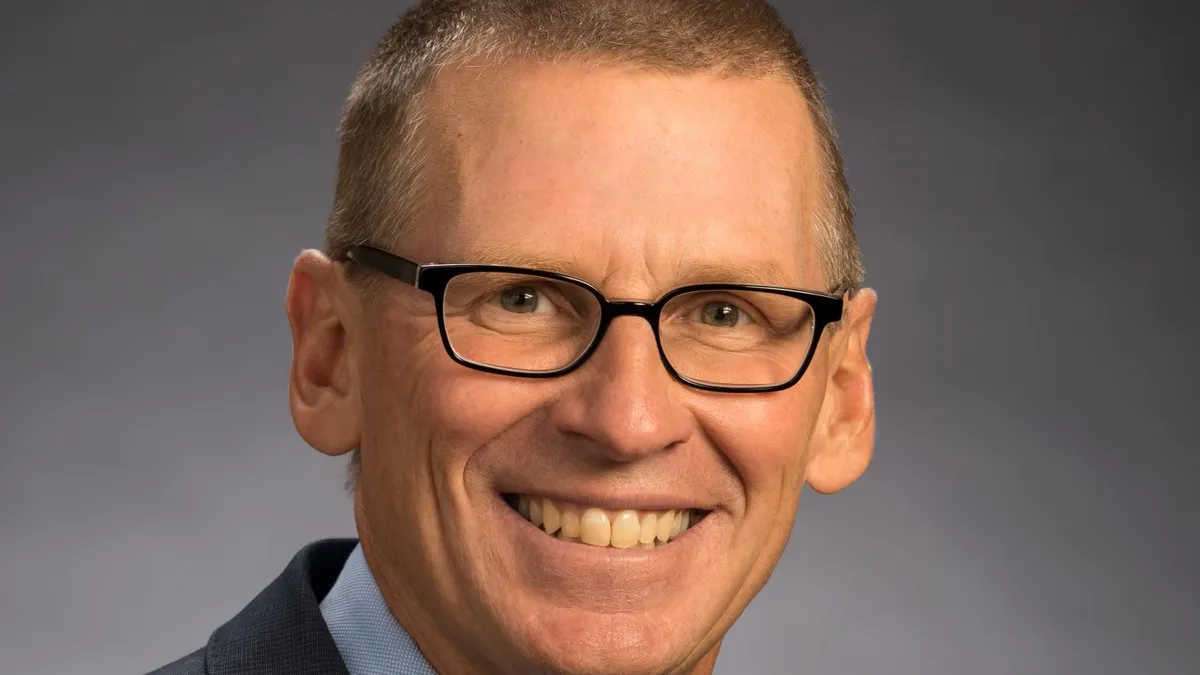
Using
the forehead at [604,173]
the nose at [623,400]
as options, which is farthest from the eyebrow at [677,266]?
the nose at [623,400]

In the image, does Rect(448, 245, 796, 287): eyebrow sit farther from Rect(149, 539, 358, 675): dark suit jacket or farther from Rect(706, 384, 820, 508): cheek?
Rect(149, 539, 358, 675): dark suit jacket

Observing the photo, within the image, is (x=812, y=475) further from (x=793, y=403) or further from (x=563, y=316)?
(x=563, y=316)

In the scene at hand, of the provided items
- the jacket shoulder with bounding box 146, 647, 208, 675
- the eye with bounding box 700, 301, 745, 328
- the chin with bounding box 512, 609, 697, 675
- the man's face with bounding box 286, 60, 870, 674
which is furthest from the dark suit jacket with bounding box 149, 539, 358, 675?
the eye with bounding box 700, 301, 745, 328

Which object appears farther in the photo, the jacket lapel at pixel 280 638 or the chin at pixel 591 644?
the jacket lapel at pixel 280 638

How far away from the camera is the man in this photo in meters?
2.64

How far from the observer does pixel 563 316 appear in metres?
2.68

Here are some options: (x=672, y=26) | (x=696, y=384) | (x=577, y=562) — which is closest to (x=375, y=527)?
(x=577, y=562)

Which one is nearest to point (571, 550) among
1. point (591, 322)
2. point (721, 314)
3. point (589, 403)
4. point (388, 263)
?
point (589, 403)

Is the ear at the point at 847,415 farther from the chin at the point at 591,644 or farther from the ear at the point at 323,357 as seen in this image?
the ear at the point at 323,357

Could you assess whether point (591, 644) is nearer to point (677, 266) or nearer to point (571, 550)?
point (571, 550)

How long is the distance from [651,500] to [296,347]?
0.80m

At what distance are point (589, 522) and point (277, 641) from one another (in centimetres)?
65

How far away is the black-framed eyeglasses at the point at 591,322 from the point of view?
264 cm

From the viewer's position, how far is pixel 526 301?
2697 millimetres
